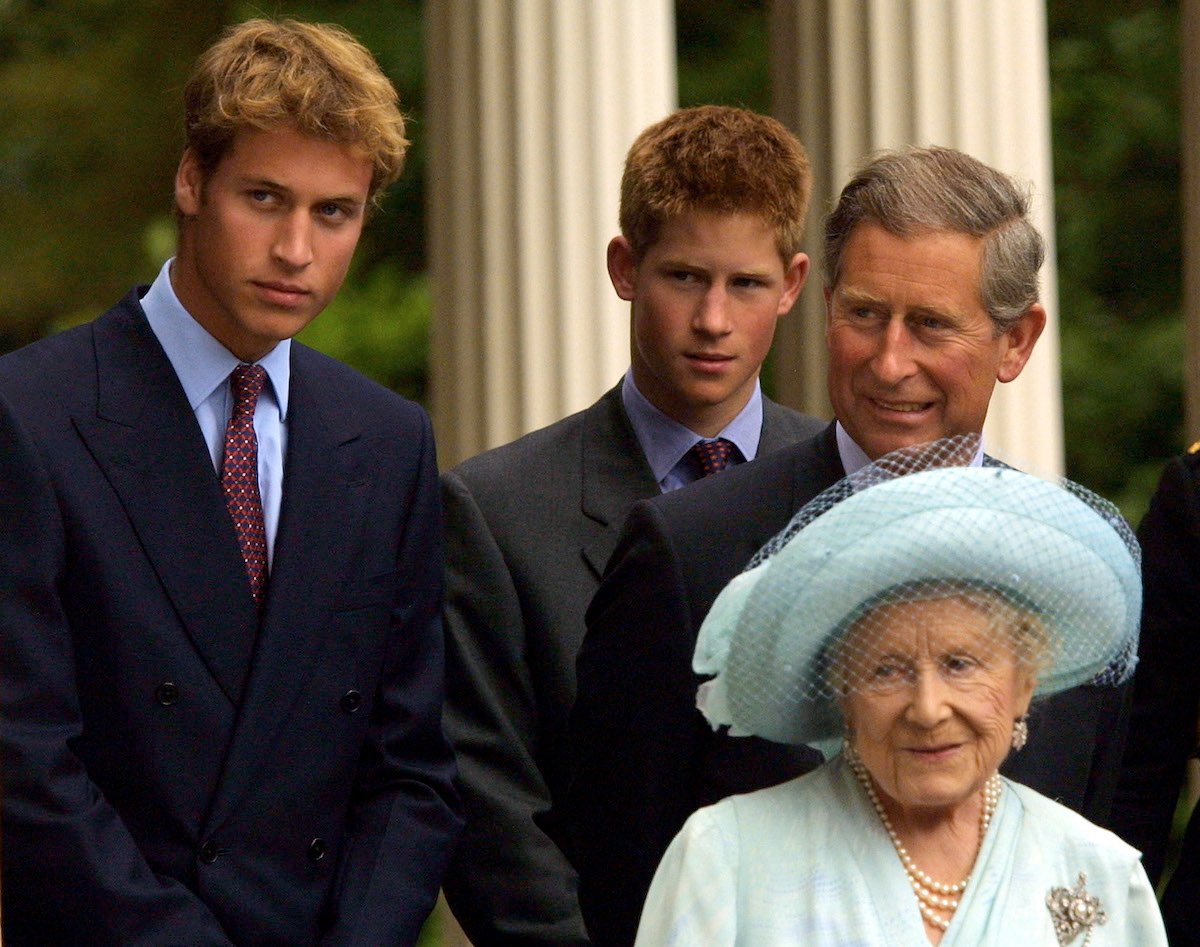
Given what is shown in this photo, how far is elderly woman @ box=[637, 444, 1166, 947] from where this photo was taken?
419 cm

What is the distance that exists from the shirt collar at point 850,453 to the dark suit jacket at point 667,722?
0.03 meters

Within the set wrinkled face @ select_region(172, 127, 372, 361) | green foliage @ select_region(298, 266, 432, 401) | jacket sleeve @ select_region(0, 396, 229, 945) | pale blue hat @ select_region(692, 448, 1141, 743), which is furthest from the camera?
green foliage @ select_region(298, 266, 432, 401)

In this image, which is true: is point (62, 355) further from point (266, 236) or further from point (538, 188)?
point (538, 188)

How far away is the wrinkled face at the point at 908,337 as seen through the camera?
4855 mm

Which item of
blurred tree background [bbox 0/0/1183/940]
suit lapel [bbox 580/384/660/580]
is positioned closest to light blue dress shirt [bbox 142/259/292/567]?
suit lapel [bbox 580/384/660/580]

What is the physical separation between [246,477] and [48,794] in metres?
0.75

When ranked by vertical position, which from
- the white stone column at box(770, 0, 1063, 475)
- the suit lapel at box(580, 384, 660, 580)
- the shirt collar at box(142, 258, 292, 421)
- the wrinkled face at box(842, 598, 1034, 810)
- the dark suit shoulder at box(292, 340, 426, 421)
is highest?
the white stone column at box(770, 0, 1063, 475)

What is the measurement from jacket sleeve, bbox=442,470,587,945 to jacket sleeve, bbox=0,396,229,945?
79 cm

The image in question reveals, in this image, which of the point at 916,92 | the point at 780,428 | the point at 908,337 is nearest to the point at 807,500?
the point at 908,337

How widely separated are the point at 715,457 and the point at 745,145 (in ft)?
2.24

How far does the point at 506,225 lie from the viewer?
9000 millimetres

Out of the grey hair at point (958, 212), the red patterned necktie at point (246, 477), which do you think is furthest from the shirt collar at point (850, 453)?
the red patterned necktie at point (246, 477)

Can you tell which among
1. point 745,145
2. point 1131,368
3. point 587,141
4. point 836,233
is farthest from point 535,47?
point 1131,368

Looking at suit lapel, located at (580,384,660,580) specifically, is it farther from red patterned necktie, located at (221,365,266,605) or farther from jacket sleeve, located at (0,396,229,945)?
jacket sleeve, located at (0,396,229,945)
